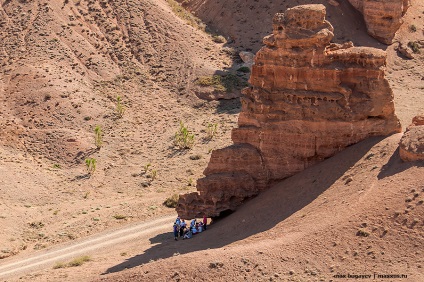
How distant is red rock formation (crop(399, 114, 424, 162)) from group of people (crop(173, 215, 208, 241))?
33.9ft

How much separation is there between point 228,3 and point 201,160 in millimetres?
26943

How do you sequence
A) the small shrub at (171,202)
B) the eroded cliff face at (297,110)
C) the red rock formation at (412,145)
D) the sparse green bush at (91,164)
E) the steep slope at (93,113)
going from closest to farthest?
the red rock formation at (412,145) → the eroded cliff face at (297,110) → the small shrub at (171,202) → the steep slope at (93,113) → the sparse green bush at (91,164)

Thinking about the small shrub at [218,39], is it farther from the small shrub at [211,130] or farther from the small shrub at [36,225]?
the small shrub at [36,225]

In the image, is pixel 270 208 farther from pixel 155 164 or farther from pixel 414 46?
pixel 414 46

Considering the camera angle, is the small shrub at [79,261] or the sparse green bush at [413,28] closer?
the small shrub at [79,261]

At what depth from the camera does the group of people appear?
3747 centimetres

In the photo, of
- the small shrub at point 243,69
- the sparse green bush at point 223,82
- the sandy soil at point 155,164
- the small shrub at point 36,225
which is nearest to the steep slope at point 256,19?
the sandy soil at point 155,164

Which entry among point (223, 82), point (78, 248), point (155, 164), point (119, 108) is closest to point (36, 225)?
point (78, 248)

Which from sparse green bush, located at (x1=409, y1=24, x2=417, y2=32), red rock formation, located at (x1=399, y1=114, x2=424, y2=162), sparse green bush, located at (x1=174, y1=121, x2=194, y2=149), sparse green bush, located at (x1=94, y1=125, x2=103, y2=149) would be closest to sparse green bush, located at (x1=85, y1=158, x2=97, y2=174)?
sparse green bush, located at (x1=94, y1=125, x2=103, y2=149)

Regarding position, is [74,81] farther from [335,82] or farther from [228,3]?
[335,82]

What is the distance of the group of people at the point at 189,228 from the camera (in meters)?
37.5

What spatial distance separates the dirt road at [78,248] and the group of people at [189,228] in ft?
16.3

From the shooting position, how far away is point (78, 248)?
1692 inches

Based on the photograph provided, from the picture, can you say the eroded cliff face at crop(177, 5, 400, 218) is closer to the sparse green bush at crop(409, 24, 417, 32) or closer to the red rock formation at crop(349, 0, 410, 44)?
the red rock formation at crop(349, 0, 410, 44)
